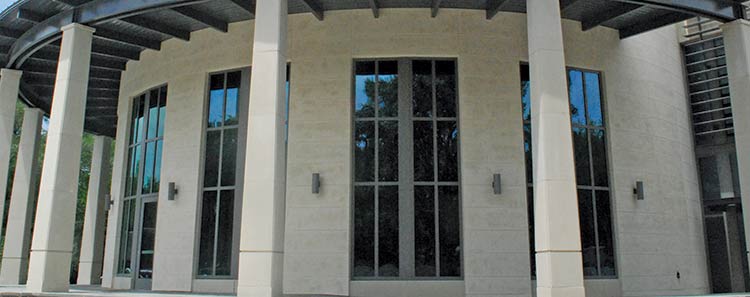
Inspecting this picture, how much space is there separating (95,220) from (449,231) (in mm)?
15089

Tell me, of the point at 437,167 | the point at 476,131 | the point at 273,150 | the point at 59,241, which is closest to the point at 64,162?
the point at 59,241

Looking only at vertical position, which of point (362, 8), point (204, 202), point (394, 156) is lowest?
point (204, 202)

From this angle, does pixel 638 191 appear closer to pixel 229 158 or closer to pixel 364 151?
pixel 364 151

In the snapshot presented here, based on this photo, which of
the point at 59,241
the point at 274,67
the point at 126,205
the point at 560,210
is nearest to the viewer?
the point at 560,210

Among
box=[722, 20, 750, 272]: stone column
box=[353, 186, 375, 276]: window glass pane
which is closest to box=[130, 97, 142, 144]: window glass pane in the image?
box=[353, 186, 375, 276]: window glass pane

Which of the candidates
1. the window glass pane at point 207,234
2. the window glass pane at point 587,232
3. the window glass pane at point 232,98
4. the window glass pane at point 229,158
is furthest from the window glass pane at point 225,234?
the window glass pane at point 587,232

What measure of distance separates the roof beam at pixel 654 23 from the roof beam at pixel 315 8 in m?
7.72

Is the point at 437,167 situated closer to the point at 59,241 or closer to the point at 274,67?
the point at 274,67

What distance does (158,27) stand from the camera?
14742mm

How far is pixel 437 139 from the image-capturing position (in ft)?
45.1

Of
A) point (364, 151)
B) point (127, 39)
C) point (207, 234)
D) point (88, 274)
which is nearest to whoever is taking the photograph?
point (364, 151)

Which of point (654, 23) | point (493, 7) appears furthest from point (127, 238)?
point (654, 23)

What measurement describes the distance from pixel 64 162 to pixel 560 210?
9.97 m

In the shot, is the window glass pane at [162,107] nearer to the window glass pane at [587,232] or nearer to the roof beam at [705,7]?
the window glass pane at [587,232]
